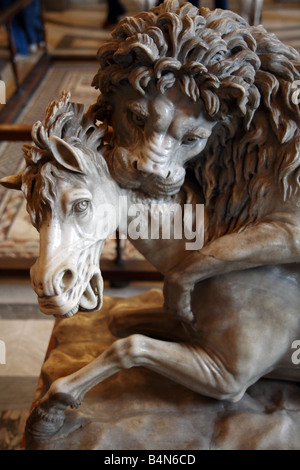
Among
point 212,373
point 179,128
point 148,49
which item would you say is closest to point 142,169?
point 179,128

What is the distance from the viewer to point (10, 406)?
194cm

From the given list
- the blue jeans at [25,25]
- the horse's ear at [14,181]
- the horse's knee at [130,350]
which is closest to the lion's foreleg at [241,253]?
the horse's knee at [130,350]

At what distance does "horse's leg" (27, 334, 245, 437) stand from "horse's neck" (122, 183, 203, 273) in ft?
0.61

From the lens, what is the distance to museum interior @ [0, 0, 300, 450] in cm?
202

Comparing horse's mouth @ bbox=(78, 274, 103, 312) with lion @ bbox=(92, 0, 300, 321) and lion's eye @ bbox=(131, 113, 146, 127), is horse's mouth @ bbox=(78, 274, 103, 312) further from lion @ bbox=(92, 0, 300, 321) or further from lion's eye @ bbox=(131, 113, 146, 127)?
lion's eye @ bbox=(131, 113, 146, 127)

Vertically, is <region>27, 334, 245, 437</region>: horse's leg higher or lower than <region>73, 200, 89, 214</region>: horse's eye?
lower

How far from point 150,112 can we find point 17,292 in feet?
5.80

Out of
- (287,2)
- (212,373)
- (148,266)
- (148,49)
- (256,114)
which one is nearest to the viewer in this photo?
(148,49)

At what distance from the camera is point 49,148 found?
1000 mm

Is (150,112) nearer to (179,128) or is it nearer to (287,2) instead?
(179,128)

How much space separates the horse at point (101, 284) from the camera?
3.33 feet

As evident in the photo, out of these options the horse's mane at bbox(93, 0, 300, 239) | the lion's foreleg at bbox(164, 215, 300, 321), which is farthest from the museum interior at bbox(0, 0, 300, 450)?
the lion's foreleg at bbox(164, 215, 300, 321)

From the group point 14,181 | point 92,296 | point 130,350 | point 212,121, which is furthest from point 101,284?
point 212,121

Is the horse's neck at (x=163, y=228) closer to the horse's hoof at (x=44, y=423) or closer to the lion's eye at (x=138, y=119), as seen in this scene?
the lion's eye at (x=138, y=119)
